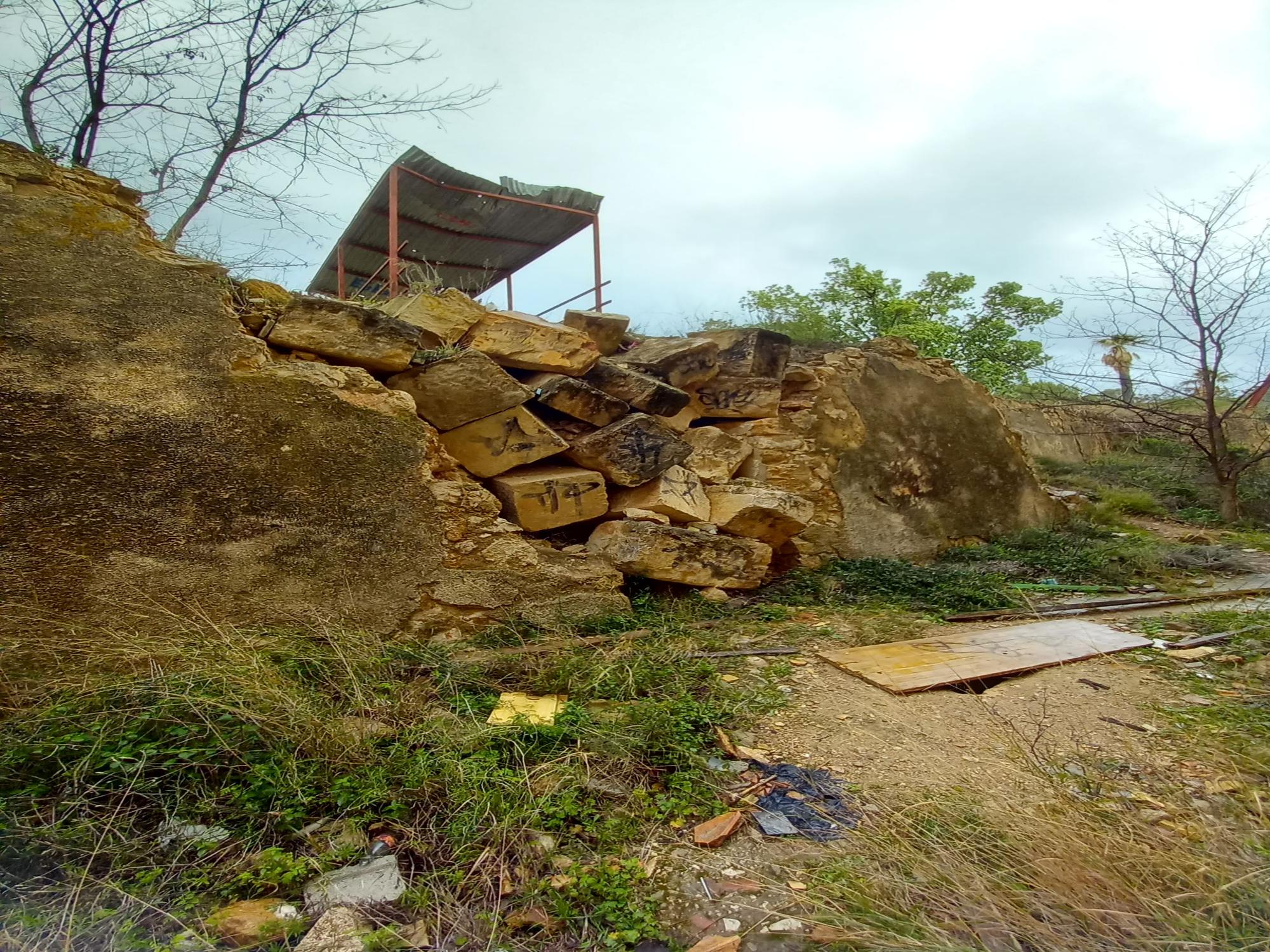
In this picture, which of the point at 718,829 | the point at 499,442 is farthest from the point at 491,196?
the point at 718,829

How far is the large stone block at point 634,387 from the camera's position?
4.76 m

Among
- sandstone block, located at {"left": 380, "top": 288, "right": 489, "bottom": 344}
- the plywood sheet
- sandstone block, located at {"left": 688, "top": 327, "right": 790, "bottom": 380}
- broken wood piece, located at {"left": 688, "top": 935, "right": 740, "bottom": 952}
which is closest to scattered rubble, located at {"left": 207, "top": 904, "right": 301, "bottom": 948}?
broken wood piece, located at {"left": 688, "top": 935, "right": 740, "bottom": 952}

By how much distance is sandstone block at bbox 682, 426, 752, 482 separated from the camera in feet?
16.9

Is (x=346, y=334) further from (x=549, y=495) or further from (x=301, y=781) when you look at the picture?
(x=301, y=781)

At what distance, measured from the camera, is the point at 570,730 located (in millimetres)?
2500

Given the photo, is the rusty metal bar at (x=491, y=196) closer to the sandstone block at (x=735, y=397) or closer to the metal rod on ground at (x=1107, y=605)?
the sandstone block at (x=735, y=397)

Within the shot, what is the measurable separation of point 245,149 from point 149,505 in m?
4.05

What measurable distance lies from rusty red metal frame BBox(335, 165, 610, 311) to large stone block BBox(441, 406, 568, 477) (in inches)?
88.0

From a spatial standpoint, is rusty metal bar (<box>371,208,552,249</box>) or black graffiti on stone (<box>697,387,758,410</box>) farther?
rusty metal bar (<box>371,208,552,249</box>)

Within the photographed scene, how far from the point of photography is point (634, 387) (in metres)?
4.81

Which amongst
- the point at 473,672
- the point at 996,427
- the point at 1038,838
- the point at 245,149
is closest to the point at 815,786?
the point at 1038,838

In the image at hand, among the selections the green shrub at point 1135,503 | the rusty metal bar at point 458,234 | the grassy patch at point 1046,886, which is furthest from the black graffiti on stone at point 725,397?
the green shrub at point 1135,503

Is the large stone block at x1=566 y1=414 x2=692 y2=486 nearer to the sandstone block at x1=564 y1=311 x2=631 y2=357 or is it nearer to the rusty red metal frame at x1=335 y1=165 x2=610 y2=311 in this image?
the sandstone block at x1=564 y1=311 x2=631 y2=357

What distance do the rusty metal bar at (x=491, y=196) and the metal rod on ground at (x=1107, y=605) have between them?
4.92 meters
